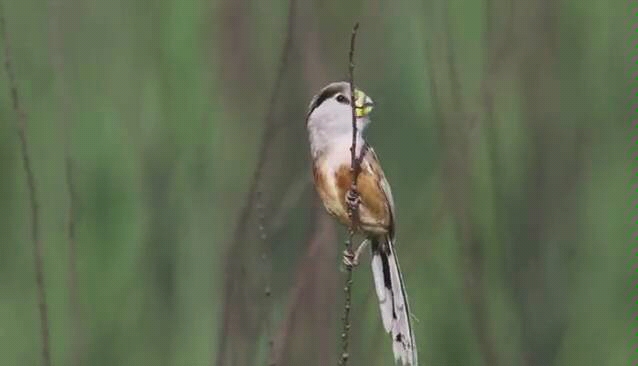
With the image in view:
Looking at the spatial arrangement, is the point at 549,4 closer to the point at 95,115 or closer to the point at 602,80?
the point at 602,80

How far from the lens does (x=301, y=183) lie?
9.06 ft

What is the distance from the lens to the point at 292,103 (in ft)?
9.32

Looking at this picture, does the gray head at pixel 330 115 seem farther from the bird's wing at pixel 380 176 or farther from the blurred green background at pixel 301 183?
the blurred green background at pixel 301 183

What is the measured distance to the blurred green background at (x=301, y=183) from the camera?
2.73 meters

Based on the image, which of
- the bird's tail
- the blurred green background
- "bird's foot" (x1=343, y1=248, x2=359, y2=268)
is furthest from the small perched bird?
the blurred green background

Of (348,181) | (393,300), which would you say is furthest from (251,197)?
(393,300)

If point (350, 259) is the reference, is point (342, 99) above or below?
above

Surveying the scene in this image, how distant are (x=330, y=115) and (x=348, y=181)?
0.29ft

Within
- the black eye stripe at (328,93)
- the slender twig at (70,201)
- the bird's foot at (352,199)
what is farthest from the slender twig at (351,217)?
the slender twig at (70,201)

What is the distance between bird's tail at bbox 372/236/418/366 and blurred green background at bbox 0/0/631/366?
0.38 metres

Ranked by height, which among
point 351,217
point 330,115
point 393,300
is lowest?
point 393,300

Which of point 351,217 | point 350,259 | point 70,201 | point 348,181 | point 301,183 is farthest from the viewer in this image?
point 301,183

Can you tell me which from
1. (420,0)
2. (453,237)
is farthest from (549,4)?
(453,237)

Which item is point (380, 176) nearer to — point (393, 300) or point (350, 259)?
point (393, 300)
